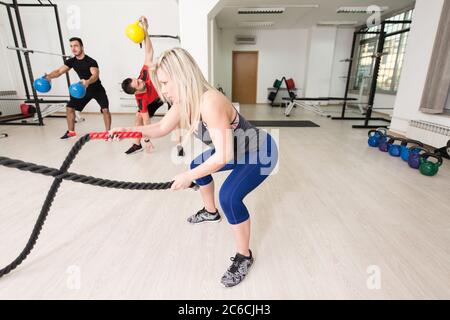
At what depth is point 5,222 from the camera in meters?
1.64

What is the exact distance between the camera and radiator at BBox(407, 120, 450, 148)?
310 cm

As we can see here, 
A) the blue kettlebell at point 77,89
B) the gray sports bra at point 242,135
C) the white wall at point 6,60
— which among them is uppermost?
the white wall at point 6,60

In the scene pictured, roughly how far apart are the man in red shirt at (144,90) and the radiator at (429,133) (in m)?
3.17

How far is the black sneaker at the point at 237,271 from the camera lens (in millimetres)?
1153

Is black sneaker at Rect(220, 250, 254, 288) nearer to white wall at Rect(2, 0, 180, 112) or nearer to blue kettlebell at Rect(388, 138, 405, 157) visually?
blue kettlebell at Rect(388, 138, 405, 157)

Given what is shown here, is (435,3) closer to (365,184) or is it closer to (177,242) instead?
(365,184)

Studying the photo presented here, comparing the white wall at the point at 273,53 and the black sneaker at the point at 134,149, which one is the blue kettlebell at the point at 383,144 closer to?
the black sneaker at the point at 134,149

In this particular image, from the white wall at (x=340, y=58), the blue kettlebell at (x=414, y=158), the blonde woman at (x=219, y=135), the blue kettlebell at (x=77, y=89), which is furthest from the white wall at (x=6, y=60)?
the white wall at (x=340, y=58)

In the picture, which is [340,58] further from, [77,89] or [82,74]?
[77,89]

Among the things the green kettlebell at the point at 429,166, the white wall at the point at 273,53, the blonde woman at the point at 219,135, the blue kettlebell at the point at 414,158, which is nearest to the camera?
the blonde woman at the point at 219,135

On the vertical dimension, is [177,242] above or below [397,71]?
below

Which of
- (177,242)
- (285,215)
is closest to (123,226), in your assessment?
(177,242)

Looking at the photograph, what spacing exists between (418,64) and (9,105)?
7819 mm
